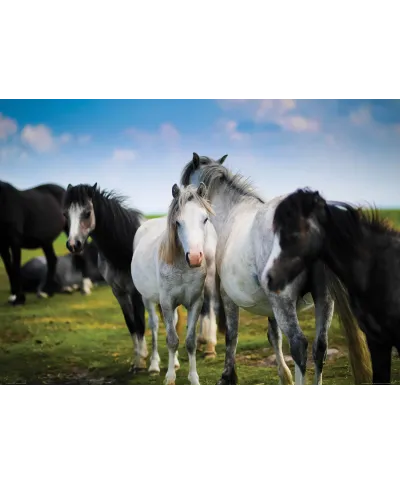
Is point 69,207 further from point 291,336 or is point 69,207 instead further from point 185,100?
point 291,336

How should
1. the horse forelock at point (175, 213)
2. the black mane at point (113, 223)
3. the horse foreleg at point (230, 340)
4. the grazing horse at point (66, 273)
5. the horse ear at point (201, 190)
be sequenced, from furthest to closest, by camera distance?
1. the grazing horse at point (66, 273)
2. the black mane at point (113, 223)
3. the horse foreleg at point (230, 340)
4. the horse ear at point (201, 190)
5. the horse forelock at point (175, 213)

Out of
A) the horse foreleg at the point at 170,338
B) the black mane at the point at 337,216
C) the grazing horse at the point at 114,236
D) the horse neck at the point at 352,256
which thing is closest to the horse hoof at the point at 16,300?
the grazing horse at the point at 114,236

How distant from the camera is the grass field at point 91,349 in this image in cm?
625

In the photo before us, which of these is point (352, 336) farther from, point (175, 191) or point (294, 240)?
point (175, 191)

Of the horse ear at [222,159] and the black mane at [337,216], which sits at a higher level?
the horse ear at [222,159]

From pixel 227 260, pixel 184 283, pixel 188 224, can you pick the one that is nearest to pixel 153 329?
pixel 184 283

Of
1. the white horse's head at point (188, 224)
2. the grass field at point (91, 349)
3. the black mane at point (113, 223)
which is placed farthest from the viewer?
the black mane at point (113, 223)

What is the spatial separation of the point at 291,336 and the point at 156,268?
1.52m

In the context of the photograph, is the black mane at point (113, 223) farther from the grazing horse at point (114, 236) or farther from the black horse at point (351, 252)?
the black horse at point (351, 252)

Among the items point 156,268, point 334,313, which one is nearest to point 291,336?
point 334,313

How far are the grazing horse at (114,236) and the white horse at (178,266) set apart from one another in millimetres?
139

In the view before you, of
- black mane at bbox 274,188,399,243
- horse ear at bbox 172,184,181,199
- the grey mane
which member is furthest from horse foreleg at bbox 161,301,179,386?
black mane at bbox 274,188,399,243

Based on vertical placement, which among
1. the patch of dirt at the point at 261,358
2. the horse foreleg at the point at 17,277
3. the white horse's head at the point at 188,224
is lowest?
the patch of dirt at the point at 261,358

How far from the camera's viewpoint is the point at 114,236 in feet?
22.2
